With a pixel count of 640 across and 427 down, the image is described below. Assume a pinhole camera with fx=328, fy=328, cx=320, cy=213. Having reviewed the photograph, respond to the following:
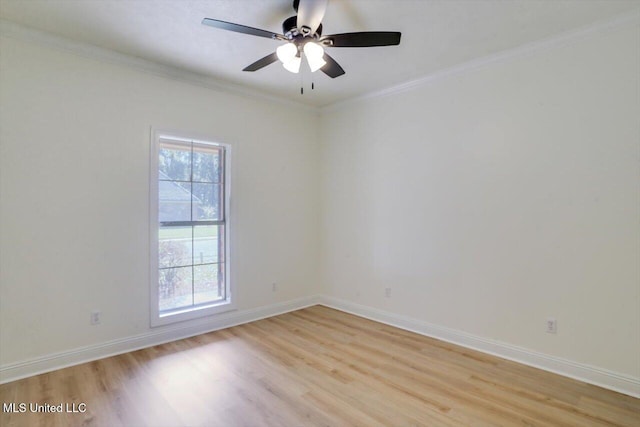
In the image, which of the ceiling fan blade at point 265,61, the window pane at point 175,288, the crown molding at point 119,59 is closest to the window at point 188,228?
the window pane at point 175,288

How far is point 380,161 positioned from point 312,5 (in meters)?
2.33

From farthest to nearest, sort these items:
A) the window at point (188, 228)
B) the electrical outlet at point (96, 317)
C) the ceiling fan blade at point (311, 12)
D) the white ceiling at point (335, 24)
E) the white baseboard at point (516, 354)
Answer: the window at point (188, 228) → the electrical outlet at point (96, 317) → the white baseboard at point (516, 354) → the white ceiling at point (335, 24) → the ceiling fan blade at point (311, 12)

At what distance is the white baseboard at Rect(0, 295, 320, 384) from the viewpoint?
264 cm

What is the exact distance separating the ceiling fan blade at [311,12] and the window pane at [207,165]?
2066 mm

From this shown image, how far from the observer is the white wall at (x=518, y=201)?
2.50 metres

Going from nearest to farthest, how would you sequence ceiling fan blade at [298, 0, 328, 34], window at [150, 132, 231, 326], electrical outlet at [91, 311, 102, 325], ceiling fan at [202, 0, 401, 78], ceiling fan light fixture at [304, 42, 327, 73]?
ceiling fan blade at [298, 0, 328, 34], ceiling fan at [202, 0, 401, 78], ceiling fan light fixture at [304, 42, 327, 73], electrical outlet at [91, 311, 102, 325], window at [150, 132, 231, 326]

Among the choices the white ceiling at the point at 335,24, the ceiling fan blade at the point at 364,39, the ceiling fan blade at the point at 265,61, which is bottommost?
the ceiling fan blade at the point at 364,39

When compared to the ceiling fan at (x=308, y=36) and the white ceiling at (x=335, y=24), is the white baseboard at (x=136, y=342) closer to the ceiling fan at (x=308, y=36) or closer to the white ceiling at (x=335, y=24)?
the white ceiling at (x=335, y=24)

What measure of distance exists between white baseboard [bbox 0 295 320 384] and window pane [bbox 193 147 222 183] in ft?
5.24

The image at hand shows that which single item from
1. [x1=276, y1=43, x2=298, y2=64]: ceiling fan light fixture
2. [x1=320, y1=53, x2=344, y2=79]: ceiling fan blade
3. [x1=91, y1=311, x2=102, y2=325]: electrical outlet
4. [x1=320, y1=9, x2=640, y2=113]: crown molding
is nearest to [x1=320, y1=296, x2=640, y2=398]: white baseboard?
[x1=320, y1=9, x2=640, y2=113]: crown molding

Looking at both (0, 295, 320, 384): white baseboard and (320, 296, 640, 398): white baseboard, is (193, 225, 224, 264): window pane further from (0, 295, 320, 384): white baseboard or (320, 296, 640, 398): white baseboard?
(320, 296, 640, 398): white baseboard

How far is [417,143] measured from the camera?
371 cm

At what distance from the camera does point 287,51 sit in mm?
2271

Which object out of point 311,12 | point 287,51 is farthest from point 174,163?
point 311,12
